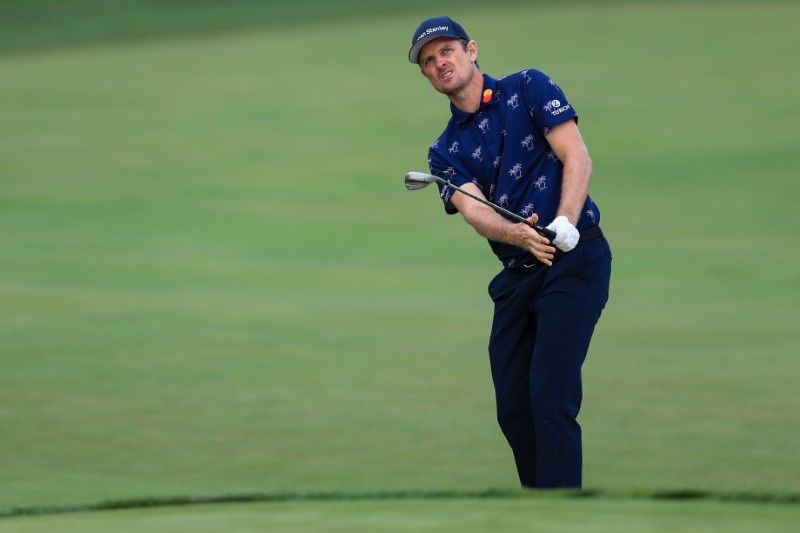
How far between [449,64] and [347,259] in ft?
25.9

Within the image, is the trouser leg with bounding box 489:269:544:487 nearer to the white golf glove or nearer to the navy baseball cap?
the white golf glove

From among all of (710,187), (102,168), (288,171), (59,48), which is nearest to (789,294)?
(710,187)

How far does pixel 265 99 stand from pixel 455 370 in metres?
13.2

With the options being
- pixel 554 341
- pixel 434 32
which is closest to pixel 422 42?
pixel 434 32

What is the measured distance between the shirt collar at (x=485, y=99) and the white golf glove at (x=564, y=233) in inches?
23.0

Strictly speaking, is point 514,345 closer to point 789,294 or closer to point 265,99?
point 789,294

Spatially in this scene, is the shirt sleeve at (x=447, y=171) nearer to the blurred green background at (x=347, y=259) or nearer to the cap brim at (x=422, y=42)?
the cap brim at (x=422, y=42)

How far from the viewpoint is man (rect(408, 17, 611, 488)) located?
576 cm

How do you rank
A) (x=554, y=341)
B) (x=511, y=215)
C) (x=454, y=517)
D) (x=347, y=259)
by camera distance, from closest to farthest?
(x=454, y=517) → (x=511, y=215) → (x=554, y=341) → (x=347, y=259)

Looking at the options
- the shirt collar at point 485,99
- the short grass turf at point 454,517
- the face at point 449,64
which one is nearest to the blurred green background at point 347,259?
the short grass turf at point 454,517

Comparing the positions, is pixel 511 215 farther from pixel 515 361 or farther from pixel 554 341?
pixel 515 361

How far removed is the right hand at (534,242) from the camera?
5.59m

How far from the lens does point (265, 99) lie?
21.7 meters

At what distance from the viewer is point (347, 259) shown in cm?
1372
